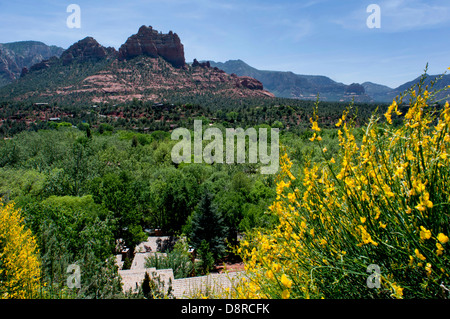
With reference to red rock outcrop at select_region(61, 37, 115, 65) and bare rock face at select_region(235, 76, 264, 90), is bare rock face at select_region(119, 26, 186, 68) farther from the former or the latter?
bare rock face at select_region(235, 76, 264, 90)

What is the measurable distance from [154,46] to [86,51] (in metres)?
28.1

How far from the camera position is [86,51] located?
106250 millimetres

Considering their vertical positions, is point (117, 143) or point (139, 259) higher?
point (117, 143)

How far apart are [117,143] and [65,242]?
878 inches

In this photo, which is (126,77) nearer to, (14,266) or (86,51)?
(86,51)

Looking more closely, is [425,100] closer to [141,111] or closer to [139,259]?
[139,259]

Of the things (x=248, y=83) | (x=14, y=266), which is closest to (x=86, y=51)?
(x=248, y=83)

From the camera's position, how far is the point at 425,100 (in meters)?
2.07

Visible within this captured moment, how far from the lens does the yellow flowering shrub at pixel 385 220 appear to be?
72.1 inches

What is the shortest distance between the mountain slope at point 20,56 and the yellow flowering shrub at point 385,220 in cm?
18358

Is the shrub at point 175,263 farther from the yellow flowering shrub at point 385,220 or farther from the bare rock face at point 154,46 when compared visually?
the bare rock face at point 154,46

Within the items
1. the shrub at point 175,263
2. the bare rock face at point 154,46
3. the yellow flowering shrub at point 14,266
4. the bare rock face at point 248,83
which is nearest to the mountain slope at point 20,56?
the bare rock face at point 154,46

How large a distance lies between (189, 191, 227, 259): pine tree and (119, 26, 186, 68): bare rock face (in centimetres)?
10255
